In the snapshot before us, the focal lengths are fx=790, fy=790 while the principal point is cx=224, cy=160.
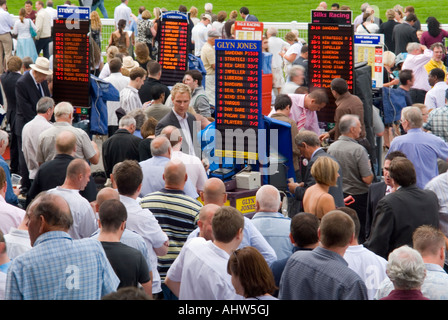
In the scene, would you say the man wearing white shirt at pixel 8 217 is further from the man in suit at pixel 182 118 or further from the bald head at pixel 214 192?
the man in suit at pixel 182 118

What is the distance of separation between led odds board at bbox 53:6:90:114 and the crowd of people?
0.24 m

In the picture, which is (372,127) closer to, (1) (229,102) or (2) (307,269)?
(1) (229,102)

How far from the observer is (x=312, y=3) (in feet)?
111

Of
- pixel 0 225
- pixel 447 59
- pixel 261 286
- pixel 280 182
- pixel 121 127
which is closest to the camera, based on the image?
pixel 261 286

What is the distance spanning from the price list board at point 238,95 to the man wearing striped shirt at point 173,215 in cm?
187

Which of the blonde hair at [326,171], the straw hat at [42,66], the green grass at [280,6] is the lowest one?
the blonde hair at [326,171]

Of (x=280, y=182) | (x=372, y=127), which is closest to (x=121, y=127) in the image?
(x=280, y=182)

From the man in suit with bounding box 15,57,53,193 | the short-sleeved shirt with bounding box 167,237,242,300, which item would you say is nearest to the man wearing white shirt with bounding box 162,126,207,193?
the short-sleeved shirt with bounding box 167,237,242,300

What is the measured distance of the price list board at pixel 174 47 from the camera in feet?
45.5

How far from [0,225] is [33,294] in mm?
2080

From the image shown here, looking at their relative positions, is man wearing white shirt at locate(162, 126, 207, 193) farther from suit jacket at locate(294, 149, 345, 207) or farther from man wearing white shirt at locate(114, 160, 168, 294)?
man wearing white shirt at locate(114, 160, 168, 294)

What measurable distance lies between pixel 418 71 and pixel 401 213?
26.9ft

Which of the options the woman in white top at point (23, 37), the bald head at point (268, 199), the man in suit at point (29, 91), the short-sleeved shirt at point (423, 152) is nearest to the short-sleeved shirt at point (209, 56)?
the man in suit at point (29, 91)

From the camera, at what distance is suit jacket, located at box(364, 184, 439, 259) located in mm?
6812
